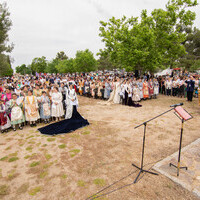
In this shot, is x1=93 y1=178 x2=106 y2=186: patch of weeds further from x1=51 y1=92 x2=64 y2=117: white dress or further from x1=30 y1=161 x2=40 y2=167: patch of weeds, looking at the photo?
x1=51 y1=92 x2=64 y2=117: white dress

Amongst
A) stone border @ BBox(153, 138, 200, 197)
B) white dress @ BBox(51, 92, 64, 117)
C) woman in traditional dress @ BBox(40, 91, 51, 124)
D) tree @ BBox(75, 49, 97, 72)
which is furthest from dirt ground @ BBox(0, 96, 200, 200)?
tree @ BBox(75, 49, 97, 72)

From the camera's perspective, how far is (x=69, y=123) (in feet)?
22.7

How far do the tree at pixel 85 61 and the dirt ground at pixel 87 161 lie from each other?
3801 centimetres

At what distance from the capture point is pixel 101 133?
5957mm

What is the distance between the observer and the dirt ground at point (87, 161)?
3.04m

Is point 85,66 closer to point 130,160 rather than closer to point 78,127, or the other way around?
point 78,127

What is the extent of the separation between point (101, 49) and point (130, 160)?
1988 centimetres

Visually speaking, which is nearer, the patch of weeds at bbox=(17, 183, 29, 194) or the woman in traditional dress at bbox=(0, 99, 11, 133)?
the patch of weeds at bbox=(17, 183, 29, 194)

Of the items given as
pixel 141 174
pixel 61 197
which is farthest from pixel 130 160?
pixel 61 197

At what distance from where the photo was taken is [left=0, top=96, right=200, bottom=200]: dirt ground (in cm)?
304

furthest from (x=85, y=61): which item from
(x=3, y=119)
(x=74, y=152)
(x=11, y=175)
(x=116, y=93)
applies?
(x=11, y=175)

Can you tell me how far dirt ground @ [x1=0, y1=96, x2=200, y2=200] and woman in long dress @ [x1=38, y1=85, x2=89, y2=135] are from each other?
15.0 inches

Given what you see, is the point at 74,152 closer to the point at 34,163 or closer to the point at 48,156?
the point at 48,156

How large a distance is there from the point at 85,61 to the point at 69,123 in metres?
38.2
